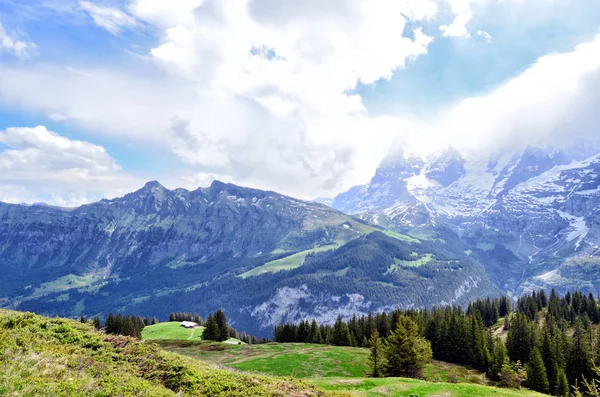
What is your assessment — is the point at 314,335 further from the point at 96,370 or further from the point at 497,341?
the point at 96,370

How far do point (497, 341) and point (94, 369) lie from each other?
324 feet

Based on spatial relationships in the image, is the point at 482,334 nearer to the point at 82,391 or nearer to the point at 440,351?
the point at 440,351

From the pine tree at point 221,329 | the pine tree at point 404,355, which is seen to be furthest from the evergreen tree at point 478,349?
the pine tree at point 221,329

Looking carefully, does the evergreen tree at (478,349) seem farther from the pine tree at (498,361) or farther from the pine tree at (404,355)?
the pine tree at (404,355)

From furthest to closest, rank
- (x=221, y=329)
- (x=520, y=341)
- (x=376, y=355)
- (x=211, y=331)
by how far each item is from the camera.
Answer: (x=221, y=329)
(x=211, y=331)
(x=520, y=341)
(x=376, y=355)

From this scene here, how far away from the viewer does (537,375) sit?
72.6 m

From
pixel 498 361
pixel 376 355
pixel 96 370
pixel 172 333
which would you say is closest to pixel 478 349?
pixel 498 361

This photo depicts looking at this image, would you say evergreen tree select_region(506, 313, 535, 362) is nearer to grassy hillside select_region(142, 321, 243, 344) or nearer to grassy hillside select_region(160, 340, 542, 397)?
grassy hillside select_region(160, 340, 542, 397)

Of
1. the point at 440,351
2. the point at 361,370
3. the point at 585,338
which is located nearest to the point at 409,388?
the point at 361,370

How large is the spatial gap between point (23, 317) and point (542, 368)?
9020 centimetres

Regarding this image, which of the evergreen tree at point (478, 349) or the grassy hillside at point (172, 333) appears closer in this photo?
the evergreen tree at point (478, 349)

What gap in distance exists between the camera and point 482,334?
98.9 m

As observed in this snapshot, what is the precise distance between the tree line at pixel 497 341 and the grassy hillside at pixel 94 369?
47.8 metres

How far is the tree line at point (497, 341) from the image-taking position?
64375mm
